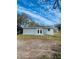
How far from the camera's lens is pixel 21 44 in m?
1.52

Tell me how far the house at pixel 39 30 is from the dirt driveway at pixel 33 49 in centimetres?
8

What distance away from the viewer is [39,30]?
1.54 meters

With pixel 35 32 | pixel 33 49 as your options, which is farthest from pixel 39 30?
pixel 33 49

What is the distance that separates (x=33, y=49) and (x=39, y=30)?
0.62 feet

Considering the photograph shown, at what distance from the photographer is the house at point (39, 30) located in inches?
60.1

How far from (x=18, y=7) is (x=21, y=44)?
1.15 feet

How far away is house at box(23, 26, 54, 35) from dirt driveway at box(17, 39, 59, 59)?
77mm

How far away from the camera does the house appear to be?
1.53m
